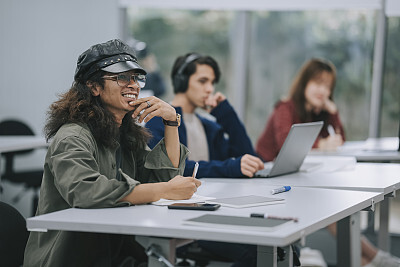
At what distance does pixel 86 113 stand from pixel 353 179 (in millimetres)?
1199

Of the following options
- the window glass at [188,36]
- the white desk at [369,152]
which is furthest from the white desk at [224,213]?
the window glass at [188,36]

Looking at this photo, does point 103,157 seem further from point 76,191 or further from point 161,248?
point 161,248

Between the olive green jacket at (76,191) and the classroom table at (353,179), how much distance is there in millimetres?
821

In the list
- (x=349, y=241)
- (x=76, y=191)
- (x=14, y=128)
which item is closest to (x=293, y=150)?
(x=349, y=241)

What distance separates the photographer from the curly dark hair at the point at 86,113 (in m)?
2.01

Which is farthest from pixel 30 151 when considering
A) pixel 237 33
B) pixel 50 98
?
pixel 237 33

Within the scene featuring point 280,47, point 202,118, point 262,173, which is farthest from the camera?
point 280,47

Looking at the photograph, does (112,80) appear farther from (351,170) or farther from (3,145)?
(3,145)

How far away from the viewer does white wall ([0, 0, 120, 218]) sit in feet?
18.9

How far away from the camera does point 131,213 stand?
1687 mm

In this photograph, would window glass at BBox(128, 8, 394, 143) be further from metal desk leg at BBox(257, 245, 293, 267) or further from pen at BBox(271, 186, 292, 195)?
metal desk leg at BBox(257, 245, 293, 267)

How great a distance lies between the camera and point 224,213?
5.65 ft

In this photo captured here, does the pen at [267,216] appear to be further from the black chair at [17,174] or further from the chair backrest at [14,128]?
the chair backrest at [14,128]

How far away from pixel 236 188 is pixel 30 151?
3285 mm
